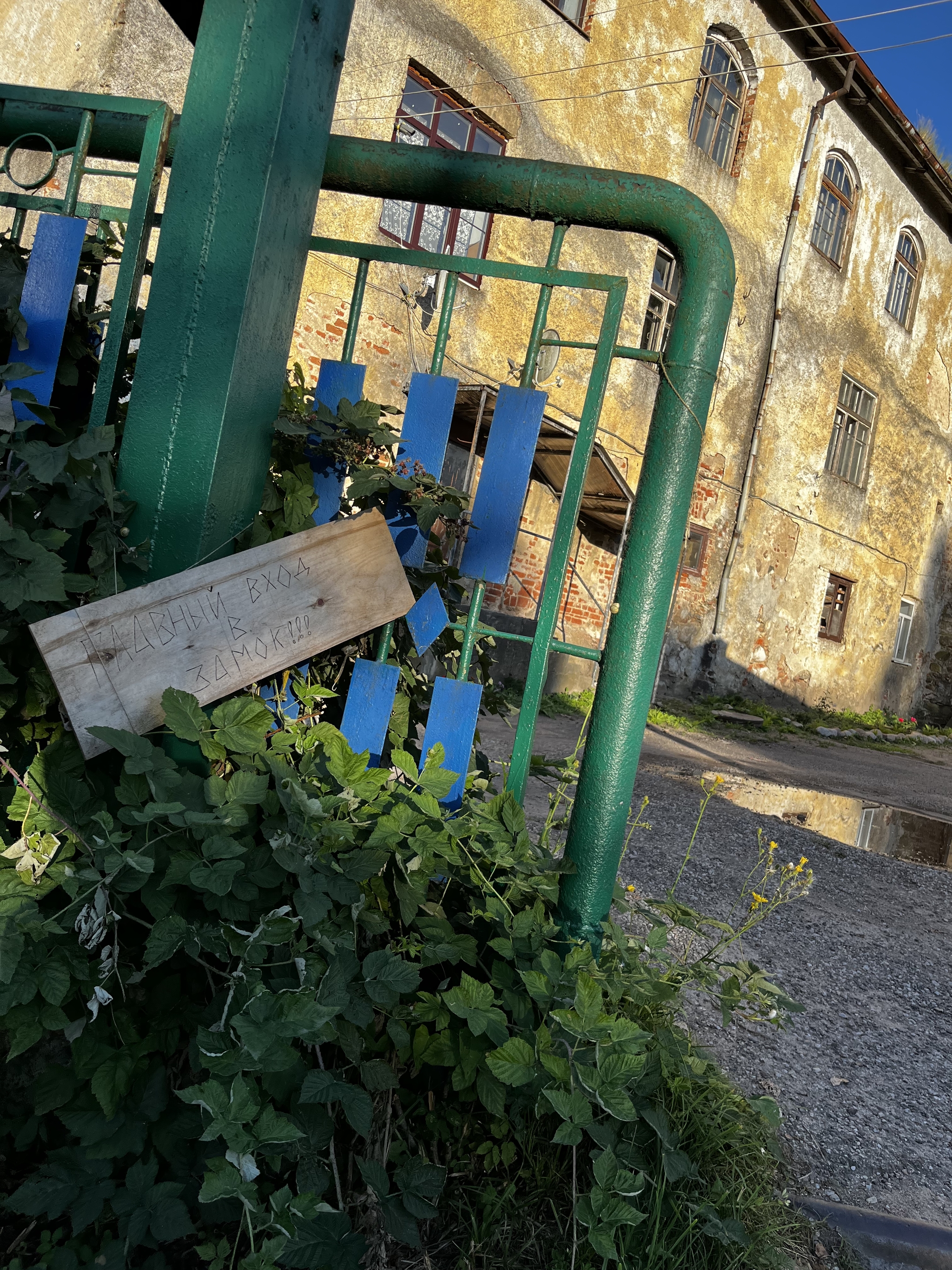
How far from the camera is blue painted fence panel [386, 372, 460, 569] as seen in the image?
5.70 ft

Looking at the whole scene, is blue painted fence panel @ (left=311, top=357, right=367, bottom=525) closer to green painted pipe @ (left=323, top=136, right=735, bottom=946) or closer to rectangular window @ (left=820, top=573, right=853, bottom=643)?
green painted pipe @ (left=323, top=136, right=735, bottom=946)

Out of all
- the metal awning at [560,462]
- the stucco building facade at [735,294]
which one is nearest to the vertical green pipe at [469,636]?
the stucco building facade at [735,294]

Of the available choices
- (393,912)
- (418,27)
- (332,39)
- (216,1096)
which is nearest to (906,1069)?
(393,912)

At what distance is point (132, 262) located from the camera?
1.66 meters

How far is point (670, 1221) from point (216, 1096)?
73cm

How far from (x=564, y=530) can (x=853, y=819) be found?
5399 millimetres

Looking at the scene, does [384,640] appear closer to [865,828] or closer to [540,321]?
[540,321]

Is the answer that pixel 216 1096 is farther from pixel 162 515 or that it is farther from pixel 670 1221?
pixel 162 515

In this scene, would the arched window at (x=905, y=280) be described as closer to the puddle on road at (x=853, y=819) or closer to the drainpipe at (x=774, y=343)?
the drainpipe at (x=774, y=343)

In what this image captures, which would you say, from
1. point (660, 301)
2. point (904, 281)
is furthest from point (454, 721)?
point (904, 281)

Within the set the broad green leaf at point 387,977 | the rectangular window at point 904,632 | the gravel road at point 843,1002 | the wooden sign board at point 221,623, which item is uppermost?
the rectangular window at point 904,632

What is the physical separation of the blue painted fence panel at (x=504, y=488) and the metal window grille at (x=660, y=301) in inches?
403

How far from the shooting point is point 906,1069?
243 cm

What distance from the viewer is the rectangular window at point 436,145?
8.66 meters
